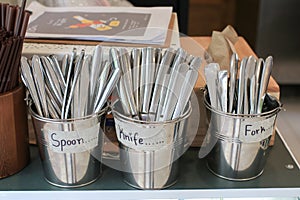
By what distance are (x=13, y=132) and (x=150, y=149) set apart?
0.72 feet

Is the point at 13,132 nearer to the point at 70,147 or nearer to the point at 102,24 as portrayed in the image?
the point at 70,147

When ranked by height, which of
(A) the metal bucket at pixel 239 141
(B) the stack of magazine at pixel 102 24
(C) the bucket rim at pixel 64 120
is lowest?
(A) the metal bucket at pixel 239 141

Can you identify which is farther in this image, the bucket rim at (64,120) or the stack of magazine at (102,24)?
the stack of magazine at (102,24)

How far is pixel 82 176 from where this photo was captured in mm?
767

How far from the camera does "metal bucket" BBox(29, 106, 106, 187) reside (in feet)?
2.36

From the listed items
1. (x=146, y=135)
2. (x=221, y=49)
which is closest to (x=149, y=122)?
(x=146, y=135)

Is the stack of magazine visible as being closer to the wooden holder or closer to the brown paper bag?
the brown paper bag

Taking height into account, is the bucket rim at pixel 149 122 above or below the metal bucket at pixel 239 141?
above

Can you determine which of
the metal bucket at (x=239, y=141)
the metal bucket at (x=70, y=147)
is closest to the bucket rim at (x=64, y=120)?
the metal bucket at (x=70, y=147)

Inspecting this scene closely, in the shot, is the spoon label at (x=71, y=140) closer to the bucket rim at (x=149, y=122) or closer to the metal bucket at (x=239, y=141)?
the bucket rim at (x=149, y=122)

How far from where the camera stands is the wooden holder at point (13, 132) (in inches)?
29.5

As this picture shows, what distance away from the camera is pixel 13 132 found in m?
0.76

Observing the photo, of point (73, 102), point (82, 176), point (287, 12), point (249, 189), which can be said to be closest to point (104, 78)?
point (73, 102)

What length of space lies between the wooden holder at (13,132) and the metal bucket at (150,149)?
16 centimetres
